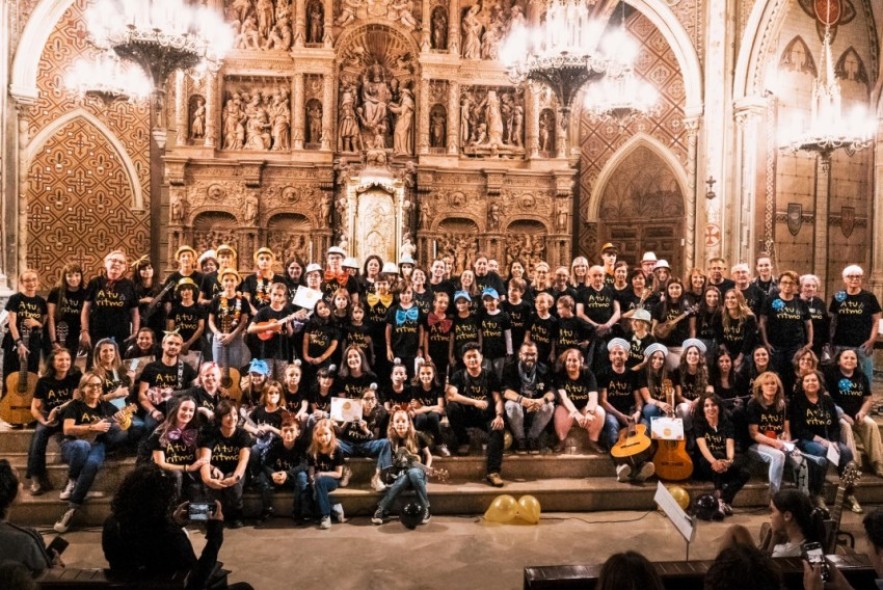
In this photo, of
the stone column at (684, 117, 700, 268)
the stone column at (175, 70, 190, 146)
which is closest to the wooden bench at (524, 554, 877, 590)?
the stone column at (684, 117, 700, 268)

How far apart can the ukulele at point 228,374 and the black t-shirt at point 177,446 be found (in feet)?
2.60

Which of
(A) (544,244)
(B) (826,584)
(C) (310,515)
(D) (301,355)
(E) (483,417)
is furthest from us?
(A) (544,244)

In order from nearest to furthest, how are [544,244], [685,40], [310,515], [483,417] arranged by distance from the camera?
[310,515], [483,417], [685,40], [544,244]

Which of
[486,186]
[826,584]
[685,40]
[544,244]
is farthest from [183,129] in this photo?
[826,584]

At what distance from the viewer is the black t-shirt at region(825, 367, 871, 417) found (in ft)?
22.3

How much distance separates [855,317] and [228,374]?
6.35m

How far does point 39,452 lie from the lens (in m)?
5.87

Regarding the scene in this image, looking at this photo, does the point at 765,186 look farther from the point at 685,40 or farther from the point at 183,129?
the point at 183,129

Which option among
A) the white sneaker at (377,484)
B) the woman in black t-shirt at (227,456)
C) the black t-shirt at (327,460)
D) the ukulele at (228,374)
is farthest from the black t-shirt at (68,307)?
the white sneaker at (377,484)

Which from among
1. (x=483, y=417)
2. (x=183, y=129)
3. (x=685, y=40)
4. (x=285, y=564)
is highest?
(x=685, y=40)

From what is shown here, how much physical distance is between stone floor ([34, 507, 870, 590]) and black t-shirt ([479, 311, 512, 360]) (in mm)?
1751

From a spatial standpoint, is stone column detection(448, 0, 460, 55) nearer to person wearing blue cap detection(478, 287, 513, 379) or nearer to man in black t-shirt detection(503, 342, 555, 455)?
person wearing blue cap detection(478, 287, 513, 379)

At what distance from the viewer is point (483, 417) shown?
686 centimetres

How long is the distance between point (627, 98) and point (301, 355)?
21.5 ft
